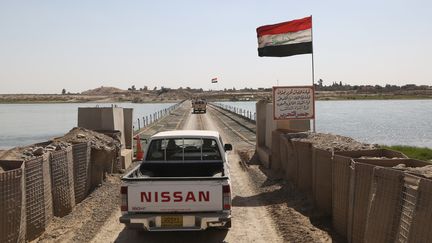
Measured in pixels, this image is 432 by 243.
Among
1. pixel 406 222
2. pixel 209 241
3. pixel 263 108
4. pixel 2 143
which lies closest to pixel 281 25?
pixel 263 108

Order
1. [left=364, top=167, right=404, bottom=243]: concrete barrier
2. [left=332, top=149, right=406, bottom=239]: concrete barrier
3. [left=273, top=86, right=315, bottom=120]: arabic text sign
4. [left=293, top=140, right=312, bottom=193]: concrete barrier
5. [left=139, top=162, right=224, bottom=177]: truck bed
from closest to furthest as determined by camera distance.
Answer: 1. [left=364, top=167, right=404, bottom=243]: concrete barrier
2. [left=332, top=149, right=406, bottom=239]: concrete barrier
3. [left=139, top=162, right=224, bottom=177]: truck bed
4. [left=293, top=140, right=312, bottom=193]: concrete barrier
5. [left=273, top=86, right=315, bottom=120]: arabic text sign

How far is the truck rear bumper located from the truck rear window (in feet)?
7.64

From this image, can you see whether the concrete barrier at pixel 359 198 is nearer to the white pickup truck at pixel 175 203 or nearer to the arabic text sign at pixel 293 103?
the white pickup truck at pixel 175 203

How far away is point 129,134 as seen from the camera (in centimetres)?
2055

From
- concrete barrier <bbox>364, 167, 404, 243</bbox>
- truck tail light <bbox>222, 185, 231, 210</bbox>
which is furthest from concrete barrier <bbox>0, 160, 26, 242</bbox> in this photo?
concrete barrier <bbox>364, 167, 404, 243</bbox>

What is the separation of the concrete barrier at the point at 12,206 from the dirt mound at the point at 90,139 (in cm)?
547

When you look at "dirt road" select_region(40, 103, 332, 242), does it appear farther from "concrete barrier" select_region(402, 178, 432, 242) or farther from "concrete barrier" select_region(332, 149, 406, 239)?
"concrete barrier" select_region(402, 178, 432, 242)

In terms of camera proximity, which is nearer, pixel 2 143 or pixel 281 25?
pixel 281 25

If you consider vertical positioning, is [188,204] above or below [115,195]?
above

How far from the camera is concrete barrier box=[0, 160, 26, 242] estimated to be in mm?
7340

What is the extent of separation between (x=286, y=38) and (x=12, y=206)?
12.1 m

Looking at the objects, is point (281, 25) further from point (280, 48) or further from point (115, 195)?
point (115, 195)

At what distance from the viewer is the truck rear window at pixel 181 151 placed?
33.4 ft

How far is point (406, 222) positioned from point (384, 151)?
4327 mm
